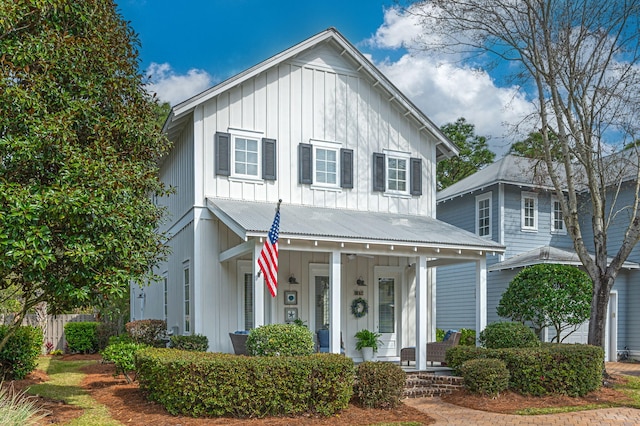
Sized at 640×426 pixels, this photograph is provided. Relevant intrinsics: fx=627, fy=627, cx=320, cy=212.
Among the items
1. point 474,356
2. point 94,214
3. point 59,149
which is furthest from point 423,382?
point 59,149

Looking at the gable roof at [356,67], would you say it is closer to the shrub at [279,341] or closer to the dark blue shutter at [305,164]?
the dark blue shutter at [305,164]

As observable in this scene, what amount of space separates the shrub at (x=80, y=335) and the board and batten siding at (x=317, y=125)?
860 cm

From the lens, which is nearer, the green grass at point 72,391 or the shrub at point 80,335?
the green grass at point 72,391

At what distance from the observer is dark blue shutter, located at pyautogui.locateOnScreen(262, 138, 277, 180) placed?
14.8 metres

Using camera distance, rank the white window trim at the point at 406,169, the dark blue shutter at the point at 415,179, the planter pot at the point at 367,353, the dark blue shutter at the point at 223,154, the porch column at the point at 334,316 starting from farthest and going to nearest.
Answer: the dark blue shutter at the point at 415,179 < the white window trim at the point at 406,169 < the planter pot at the point at 367,353 < the dark blue shutter at the point at 223,154 < the porch column at the point at 334,316

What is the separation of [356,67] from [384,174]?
9.34 feet

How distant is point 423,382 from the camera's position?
1270 centimetres

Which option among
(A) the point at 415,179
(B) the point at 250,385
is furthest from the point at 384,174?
(B) the point at 250,385

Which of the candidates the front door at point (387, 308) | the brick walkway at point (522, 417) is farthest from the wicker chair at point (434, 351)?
the brick walkway at point (522, 417)

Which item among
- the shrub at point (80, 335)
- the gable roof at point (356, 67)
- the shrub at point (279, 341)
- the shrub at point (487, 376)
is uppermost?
the gable roof at point (356, 67)

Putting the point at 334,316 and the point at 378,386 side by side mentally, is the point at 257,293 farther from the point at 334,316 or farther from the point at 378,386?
the point at 378,386

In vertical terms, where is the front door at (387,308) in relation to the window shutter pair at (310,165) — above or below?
below

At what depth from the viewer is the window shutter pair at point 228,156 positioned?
14.3 m

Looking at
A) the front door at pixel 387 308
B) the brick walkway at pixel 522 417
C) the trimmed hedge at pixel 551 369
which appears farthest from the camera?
the front door at pixel 387 308
